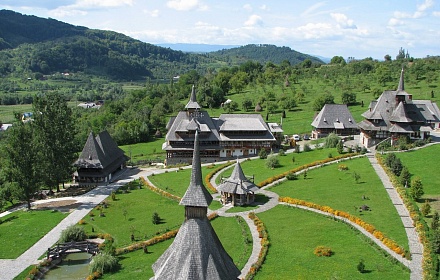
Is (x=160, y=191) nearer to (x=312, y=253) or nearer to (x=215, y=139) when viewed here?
(x=215, y=139)

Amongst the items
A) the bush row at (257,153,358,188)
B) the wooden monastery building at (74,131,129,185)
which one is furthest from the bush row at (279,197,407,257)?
the wooden monastery building at (74,131,129,185)

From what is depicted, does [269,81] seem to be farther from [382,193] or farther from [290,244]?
[290,244]

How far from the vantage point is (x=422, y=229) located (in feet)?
140

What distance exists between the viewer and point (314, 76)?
167750 millimetres

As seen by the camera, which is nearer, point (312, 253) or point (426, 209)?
point (312, 253)

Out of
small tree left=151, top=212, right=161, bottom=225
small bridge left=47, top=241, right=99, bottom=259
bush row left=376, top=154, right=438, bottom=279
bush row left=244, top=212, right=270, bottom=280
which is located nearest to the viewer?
bush row left=376, top=154, right=438, bottom=279

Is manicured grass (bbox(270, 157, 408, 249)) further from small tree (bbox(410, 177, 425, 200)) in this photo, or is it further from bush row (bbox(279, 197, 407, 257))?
small tree (bbox(410, 177, 425, 200))

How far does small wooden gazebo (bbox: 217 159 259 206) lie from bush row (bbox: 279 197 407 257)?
4.40 metres

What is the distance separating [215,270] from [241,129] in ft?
208

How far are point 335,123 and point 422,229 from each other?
183 ft

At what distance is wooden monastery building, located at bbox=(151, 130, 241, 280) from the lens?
2477cm

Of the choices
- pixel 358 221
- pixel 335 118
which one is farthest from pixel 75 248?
pixel 335 118

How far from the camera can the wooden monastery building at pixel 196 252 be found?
2477cm

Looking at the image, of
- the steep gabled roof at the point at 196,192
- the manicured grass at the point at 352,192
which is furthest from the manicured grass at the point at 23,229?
the manicured grass at the point at 352,192
